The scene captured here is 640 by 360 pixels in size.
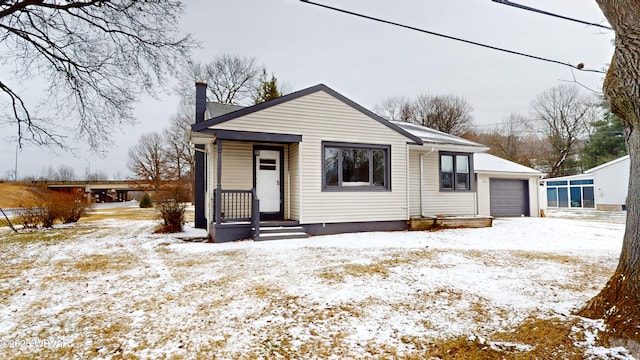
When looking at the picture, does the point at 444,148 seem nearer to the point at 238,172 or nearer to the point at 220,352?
the point at 238,172

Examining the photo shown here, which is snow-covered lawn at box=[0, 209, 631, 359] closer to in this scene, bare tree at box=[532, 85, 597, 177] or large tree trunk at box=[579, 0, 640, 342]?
large tree trunk at box=[579, 0, 640, 342]

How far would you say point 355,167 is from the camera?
1007 cm

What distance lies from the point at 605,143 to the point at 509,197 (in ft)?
59.1

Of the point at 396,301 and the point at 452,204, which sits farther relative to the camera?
the point at 452,204

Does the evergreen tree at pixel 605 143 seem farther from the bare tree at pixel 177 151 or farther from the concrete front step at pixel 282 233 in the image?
the bare tree at pixel 177 151

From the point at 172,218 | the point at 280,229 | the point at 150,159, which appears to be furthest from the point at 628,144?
the point at 150,159

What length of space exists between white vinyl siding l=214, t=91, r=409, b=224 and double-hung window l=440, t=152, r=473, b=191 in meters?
2.56

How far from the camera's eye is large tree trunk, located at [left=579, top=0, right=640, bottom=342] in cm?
312

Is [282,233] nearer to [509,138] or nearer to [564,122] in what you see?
[509,138]

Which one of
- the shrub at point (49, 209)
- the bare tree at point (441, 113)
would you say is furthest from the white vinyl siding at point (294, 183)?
the bare tree at point (441, 113)

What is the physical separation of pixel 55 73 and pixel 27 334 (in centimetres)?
1063

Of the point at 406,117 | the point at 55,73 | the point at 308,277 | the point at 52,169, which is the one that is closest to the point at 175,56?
the point at 55,73

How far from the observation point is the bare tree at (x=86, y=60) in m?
9.99

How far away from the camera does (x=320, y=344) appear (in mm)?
3021
